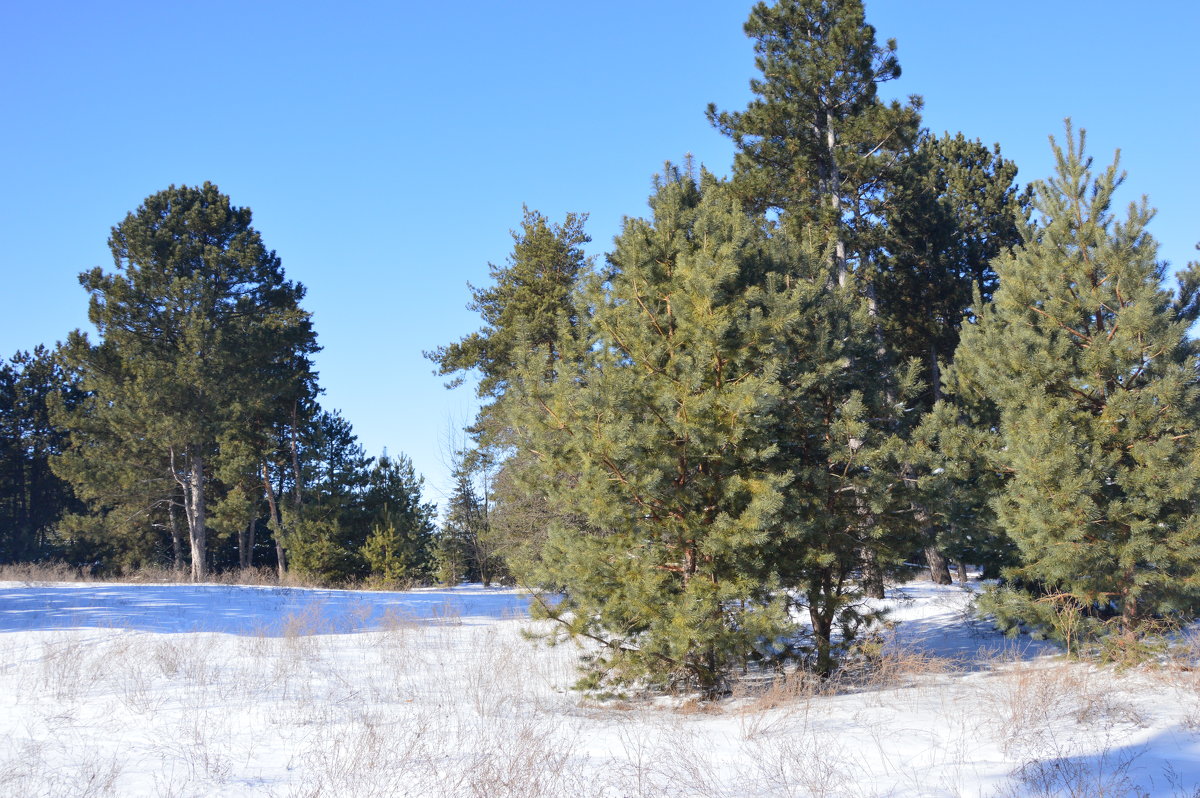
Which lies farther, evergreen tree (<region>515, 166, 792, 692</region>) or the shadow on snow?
the shadow on snow

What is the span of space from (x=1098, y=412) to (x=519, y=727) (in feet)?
23.7

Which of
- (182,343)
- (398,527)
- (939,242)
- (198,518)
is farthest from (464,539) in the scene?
(939,242)

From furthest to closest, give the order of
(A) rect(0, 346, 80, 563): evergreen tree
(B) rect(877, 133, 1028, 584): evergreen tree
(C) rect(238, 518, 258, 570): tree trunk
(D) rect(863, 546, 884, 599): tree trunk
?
(A) rect(0, 346, 80, 563): evergreen tree, (C) rect(238, 518, 258, 570): tree trunk, (B) rect(877, 133, 1028, 584): evergreen tree, (D) rect(863, 546, 884, 599): tree trunk

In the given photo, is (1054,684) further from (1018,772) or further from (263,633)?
(263,633)

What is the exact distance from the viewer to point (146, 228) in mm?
26875

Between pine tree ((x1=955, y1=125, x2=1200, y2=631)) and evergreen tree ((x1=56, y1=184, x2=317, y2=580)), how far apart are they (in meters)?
24.6

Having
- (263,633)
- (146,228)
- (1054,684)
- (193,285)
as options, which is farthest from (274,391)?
(1054,684)

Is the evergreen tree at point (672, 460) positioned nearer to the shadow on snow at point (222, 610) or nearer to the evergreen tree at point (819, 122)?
the shadow on snow at point (222, 610)

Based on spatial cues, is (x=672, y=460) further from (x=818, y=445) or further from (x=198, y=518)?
(x=198, y=518)

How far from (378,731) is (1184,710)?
6.48 metres

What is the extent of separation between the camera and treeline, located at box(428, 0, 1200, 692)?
7383 mm

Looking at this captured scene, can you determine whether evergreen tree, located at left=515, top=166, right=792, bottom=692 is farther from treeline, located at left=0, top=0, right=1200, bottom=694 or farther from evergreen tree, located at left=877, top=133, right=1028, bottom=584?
evergreen tree, located at left=877, top=133, right=1028, bottom=584

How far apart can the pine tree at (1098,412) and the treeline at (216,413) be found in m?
19.2

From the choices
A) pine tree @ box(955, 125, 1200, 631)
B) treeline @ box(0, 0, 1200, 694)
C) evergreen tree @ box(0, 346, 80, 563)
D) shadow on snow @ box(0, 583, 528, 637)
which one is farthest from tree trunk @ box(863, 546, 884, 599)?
evergreen tree @ box(0, 346, 80, 563)
